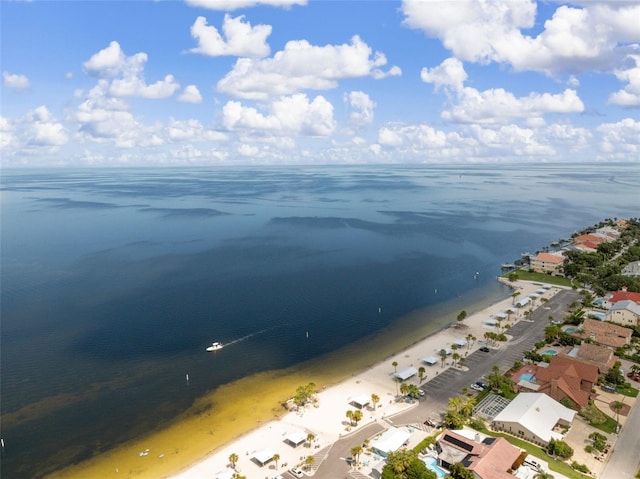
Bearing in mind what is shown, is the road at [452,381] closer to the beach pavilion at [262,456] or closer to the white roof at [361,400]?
the white roof at [361,400]

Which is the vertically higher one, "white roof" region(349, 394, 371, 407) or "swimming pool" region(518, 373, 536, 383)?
"swimming pool" region(518, 373, 536, 383)

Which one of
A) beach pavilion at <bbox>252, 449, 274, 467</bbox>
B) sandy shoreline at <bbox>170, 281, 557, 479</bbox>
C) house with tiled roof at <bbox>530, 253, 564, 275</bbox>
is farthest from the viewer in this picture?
house with tiled roof at <bbox>530, 253, 564, 275</bbox>

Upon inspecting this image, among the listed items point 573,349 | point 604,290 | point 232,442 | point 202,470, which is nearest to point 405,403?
point 232,442

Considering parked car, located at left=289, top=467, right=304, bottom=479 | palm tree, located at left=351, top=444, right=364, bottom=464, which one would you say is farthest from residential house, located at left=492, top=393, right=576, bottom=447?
parked car, located at left=289, top=467, right=304, bottom=479

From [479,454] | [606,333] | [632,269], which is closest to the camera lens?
[479,454]

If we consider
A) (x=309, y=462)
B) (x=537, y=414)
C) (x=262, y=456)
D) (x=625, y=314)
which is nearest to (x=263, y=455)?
(x=262, y=456)

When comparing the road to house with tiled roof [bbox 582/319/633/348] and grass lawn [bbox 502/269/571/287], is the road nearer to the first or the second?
house with tiled roof [bbox 582/319/633/348]

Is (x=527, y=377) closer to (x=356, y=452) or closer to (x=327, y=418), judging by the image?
(x=327, y=418)
